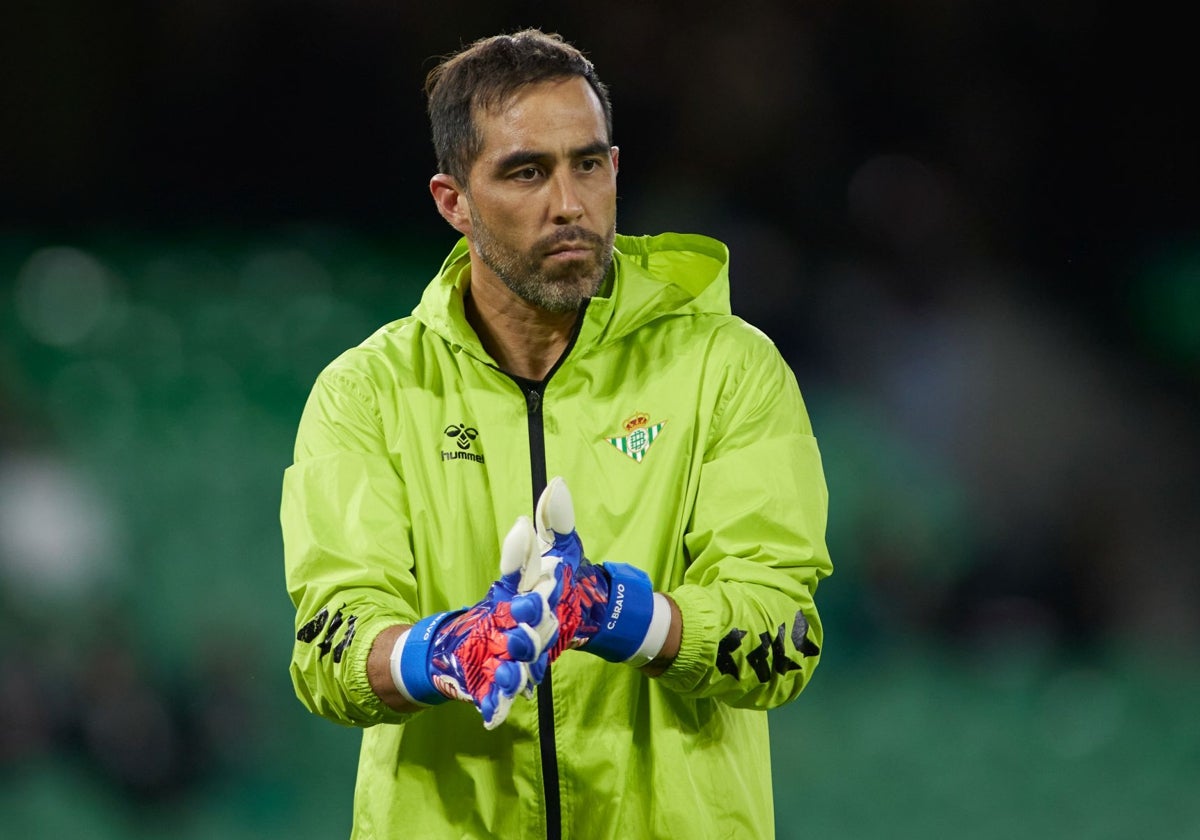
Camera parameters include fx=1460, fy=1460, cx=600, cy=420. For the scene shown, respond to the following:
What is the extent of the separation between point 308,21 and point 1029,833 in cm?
210

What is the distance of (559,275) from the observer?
1644 mm

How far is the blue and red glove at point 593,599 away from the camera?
129 cm

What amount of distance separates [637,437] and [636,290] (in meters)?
0.19

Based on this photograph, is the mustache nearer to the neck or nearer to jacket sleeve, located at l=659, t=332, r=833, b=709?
the neck

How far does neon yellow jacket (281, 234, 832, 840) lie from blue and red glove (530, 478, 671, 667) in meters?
0.04

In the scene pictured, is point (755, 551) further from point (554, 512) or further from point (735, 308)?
point (735, 308)

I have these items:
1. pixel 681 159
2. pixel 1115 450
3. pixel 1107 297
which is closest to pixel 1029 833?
pixel 1115 450

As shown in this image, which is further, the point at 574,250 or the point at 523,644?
the point at 574,250

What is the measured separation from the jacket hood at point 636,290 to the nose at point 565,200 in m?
0.09

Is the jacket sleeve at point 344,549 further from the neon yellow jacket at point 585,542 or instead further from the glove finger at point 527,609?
the glove finger at point 527,609

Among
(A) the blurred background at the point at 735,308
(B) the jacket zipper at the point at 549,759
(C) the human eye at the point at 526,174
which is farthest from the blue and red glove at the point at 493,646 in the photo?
(A) the blurred background at the point at 735,308

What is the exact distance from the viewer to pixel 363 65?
9.48 ft

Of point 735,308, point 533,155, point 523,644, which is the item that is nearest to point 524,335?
point 533,155

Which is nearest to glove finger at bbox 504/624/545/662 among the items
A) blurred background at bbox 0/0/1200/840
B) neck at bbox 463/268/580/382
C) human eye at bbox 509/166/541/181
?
neck at bbox 463/268/580/382
